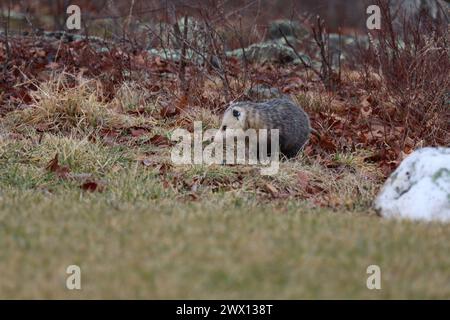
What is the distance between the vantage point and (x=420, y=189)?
23.2ft

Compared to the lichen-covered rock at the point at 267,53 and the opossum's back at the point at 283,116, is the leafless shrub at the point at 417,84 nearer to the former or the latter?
the opossum's back at the point at 283,116

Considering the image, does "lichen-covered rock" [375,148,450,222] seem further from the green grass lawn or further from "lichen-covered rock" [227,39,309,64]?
"lichen-covered rock" [227,39,309,64]

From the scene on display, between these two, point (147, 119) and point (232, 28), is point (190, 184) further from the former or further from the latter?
point (232, 28)

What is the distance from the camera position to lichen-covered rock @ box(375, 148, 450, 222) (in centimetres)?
695

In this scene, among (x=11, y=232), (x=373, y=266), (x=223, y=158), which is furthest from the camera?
(x=223, y=158)

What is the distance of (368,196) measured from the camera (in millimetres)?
8164

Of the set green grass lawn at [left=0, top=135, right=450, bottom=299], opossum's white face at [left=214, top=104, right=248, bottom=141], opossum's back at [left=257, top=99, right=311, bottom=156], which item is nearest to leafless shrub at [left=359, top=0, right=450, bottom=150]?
opossum's back at [left=257, top=99, right=311, bottom=156]

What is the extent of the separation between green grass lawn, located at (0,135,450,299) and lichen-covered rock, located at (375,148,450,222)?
284 mm

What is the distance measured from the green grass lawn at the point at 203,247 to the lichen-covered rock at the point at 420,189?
284 mm

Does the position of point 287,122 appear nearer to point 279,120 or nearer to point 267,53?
point 279,120
